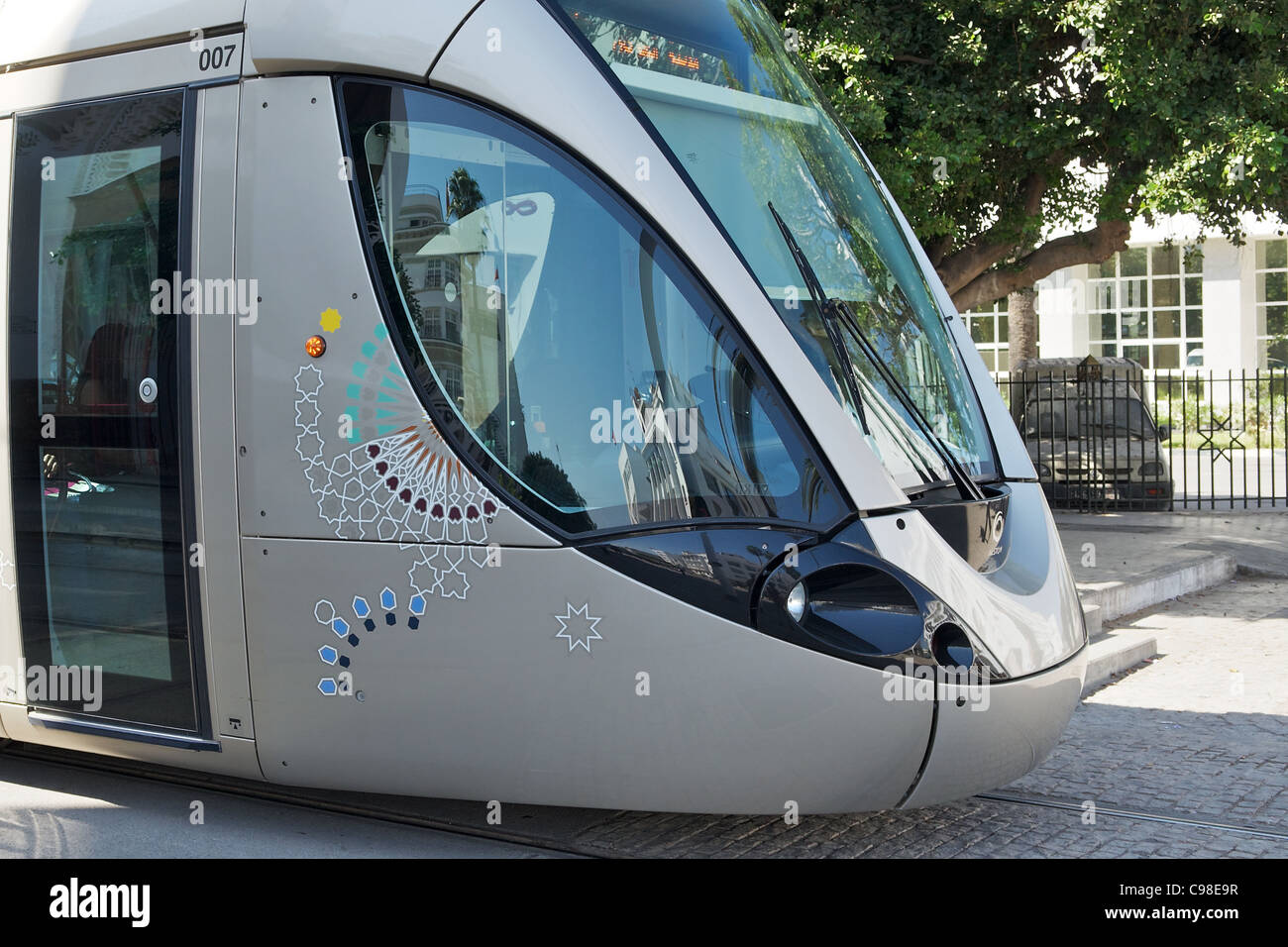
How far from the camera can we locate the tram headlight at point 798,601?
155 inches

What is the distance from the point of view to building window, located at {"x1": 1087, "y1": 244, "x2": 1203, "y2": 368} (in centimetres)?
3631

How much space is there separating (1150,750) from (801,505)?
3072mm

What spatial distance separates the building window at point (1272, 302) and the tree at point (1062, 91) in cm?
2576

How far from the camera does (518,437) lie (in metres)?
4.15

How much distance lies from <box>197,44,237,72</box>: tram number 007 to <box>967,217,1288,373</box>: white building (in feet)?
105

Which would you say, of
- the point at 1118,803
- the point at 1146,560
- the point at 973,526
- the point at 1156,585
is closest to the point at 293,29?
the point at 973,526

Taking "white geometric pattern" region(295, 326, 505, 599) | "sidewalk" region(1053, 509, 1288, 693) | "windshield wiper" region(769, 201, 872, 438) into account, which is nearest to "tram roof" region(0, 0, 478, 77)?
"white geometric pattern" region(295, 326, 505, 599)

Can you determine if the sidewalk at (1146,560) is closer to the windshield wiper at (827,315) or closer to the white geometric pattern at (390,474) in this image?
the windshield wiper at (827,315)

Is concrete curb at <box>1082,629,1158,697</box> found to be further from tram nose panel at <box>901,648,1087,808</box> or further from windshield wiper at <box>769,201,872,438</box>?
windshield wiper at <box>769,201,872,438</box>
